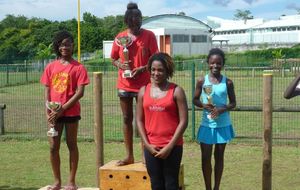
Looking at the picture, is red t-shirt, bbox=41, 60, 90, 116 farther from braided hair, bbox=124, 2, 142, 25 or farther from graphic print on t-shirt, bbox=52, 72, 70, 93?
braided hair, bbox=124, 2, 142, 25

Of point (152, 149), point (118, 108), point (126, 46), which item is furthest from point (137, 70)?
point (118, 108)

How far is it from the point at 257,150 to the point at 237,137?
4.08ft

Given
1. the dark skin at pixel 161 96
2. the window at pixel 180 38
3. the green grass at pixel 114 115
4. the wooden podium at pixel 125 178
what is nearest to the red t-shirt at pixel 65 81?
the wooden podium at pixel 125 178

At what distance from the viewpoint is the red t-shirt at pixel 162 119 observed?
4.80 m

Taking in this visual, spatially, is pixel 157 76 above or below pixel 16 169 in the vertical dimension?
above

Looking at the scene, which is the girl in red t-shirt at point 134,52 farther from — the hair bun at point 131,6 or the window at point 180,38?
the window at point 180,38

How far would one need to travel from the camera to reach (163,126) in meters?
4.80

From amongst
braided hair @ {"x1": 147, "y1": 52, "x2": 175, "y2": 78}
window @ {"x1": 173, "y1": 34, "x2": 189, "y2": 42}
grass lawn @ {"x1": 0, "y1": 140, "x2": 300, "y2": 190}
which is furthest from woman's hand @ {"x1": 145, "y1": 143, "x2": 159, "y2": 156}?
window @ {"x1": 173, "y1": 34, "x2": 189, "y2": 42}

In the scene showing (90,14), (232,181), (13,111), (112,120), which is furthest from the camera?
(90,14)

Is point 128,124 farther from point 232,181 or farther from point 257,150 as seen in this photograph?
point 257,150

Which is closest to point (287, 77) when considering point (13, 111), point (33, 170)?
point (13, 111)

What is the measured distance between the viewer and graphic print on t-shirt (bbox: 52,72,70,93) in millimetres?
5652

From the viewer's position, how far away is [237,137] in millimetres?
11195

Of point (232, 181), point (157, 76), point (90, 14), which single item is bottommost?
point (232, 181)
